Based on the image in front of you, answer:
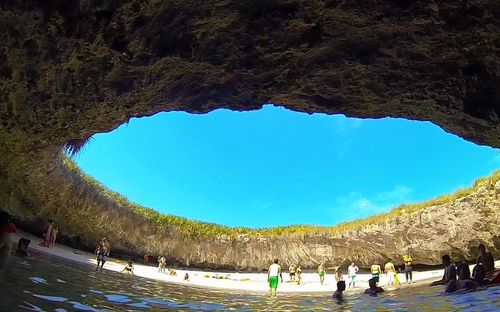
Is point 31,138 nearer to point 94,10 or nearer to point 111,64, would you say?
point 111,64

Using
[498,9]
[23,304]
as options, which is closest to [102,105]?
[23,304]

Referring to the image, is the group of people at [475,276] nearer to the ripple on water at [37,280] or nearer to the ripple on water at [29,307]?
the ripple on water at [37,280]

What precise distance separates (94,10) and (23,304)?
411 centimetres

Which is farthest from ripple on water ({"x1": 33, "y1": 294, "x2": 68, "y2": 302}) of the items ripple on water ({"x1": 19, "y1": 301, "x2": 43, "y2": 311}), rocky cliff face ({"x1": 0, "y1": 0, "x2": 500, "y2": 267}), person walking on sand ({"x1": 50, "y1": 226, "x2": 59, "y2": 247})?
person walking on sand ({"x1": 50, "y1": 226, "x2": 59, "y2": 247})

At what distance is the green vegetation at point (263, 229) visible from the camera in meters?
25.8

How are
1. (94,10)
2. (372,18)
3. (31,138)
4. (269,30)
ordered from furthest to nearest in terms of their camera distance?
(31,138), (269,30), (372,18), (94,10)

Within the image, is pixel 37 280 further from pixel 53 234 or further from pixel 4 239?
pixel 53 234

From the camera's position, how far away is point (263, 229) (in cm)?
3177

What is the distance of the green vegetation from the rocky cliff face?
17.3 meters

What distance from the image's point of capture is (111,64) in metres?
6.65

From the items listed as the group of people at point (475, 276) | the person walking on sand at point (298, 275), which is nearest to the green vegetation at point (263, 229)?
the person walking on sand at point (298, 275)

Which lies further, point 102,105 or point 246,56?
point 102,105

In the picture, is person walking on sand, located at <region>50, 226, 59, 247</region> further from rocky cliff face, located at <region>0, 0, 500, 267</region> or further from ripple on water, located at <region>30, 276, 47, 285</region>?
ripple on water, located at <region>30, 276, 47, 285</region>

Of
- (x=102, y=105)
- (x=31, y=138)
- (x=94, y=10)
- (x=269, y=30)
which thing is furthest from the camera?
(x=31, y=138)
